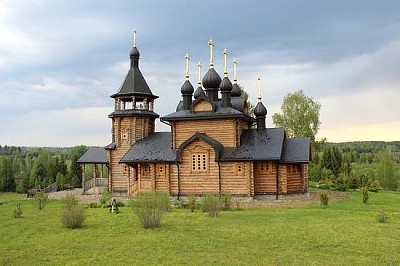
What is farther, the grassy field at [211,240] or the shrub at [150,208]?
the shrub at [150,208]

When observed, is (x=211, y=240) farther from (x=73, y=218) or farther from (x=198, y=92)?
(x=198, y=92)

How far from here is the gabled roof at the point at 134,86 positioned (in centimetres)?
3103

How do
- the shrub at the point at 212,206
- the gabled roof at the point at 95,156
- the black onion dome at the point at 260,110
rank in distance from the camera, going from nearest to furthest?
1. the shrub at the point at 212,206
2. the black onion dome at the point at 260,110
3. the gabled roof at the point at 95,156

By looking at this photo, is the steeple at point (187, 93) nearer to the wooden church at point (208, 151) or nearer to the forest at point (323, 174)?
the wooden church at point (208, 151)

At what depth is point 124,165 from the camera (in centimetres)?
3056

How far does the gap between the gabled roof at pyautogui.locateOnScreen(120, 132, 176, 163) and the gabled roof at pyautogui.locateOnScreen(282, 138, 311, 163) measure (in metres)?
6.83

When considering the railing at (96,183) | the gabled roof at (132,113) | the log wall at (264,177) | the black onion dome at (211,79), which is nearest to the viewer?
the log wall at (264,177)

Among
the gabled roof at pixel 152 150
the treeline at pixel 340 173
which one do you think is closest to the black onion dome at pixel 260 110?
the gabled roof at pixel 152 150

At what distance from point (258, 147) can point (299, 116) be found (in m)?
21.1

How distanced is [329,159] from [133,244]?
35971 mm

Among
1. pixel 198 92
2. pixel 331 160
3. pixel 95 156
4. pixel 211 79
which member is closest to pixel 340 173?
pixel 331 160

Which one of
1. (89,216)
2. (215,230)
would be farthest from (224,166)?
(215,230)

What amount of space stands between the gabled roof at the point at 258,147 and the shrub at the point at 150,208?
32.1ft

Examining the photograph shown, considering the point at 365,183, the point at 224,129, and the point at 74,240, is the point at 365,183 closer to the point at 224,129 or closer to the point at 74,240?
the point at 224,129
